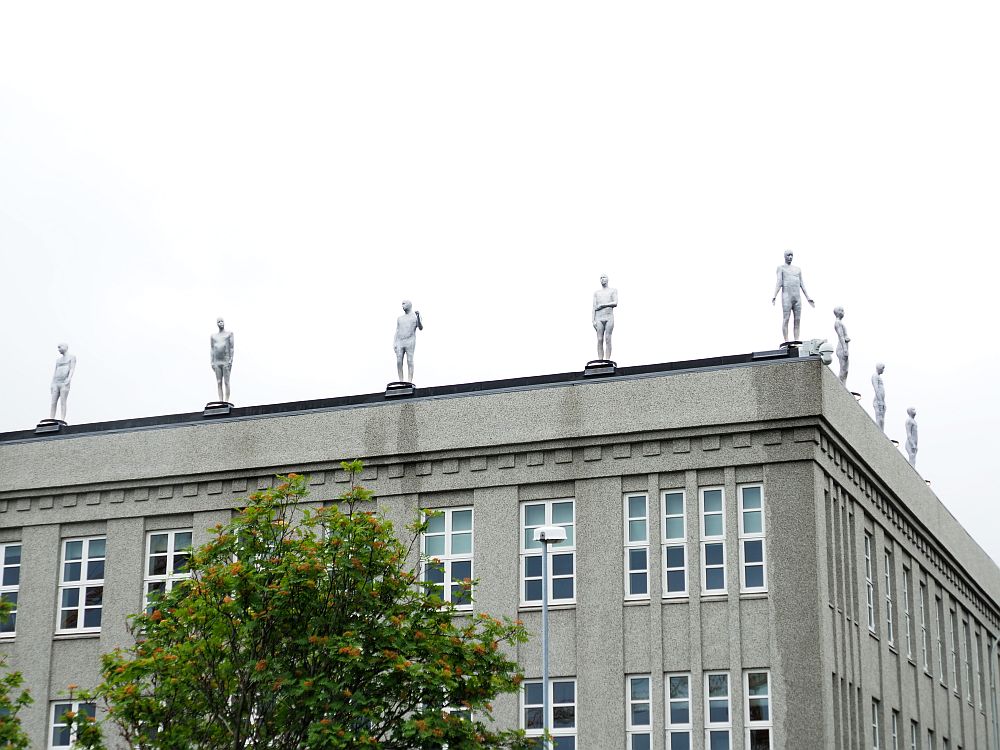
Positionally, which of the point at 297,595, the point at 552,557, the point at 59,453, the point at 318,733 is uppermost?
the point at 59,453

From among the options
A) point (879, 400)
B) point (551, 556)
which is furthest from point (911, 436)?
point (551, 556)

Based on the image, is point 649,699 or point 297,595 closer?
point 297,595

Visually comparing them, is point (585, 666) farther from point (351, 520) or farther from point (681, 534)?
point (351, 520)

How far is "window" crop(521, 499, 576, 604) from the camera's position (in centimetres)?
3653

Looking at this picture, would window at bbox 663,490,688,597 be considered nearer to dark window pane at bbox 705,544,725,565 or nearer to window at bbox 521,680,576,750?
dark window pane at bbox 705,544,725,565

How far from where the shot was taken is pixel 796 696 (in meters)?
33.7

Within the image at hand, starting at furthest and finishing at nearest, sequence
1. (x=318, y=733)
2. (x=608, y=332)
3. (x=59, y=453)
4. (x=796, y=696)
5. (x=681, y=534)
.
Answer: (x=59, y=453) → (x=608, y=332) → (x=681, y=534) → (x=796, y=696) → (x=318, y=733)

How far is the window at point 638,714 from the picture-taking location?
34.9m

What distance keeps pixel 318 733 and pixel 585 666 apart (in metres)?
12.2

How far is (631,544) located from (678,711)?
3.54 metres

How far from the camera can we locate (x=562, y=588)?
3656cm

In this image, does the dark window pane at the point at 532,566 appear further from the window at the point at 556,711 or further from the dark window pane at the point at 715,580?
the dark window pane at the point at 715,580

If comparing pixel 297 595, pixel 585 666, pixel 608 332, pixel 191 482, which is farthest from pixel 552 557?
pixel 297 595

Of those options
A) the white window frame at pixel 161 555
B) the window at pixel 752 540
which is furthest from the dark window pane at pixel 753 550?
the white window frame at pixel 161 555
